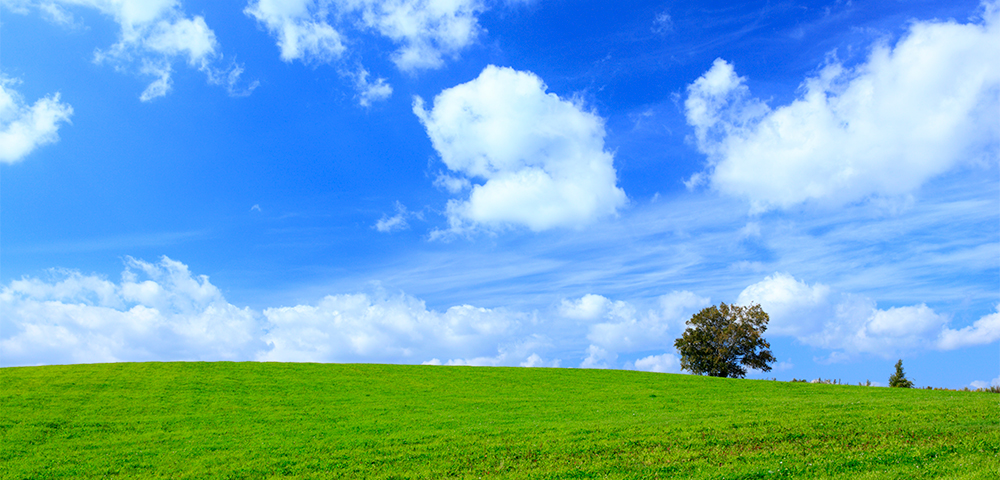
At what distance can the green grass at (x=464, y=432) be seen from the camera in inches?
796

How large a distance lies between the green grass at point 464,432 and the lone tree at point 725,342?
2505cm

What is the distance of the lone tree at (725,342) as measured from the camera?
72.7 meters

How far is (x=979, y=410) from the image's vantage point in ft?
91.7

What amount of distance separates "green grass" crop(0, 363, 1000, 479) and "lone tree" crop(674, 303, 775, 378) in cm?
2505

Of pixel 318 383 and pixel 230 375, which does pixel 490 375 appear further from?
pixel 230 375

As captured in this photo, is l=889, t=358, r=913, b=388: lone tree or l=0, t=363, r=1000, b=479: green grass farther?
l=889, t=358, r=913, b=388: lone tree

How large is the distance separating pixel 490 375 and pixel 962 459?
41302 mm

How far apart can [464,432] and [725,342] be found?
5735cm

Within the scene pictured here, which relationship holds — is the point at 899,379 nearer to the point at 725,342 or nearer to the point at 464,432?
the point at 725,342

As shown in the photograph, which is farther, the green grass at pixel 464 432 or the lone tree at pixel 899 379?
the lone tree at pixel 899 379

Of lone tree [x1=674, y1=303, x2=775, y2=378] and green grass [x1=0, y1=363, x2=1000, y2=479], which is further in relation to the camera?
lone tree [x1=674, y1=303, x2=775, y2=378]

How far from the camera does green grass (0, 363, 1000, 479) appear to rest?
2022 cm

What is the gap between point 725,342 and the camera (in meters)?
73.6

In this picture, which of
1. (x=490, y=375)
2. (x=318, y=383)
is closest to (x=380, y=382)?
(x=318, y=383)
